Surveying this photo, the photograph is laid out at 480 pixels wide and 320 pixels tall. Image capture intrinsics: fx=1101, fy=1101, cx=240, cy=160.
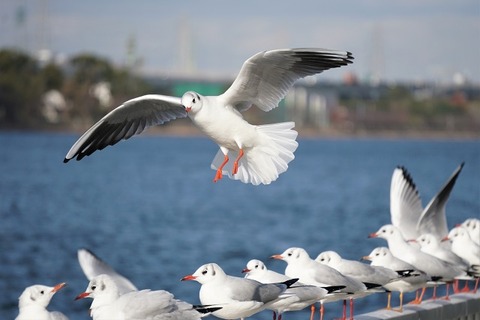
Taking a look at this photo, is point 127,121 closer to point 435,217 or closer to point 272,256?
point 272,256

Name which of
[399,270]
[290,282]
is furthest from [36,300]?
[399,270]

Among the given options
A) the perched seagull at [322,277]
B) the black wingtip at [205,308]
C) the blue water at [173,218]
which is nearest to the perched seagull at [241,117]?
the perched seagull at [322,277]

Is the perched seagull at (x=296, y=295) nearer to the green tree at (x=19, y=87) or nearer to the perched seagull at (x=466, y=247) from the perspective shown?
the perched seagull at (x=466, y=247)

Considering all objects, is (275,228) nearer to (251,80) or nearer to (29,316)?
(251,80)

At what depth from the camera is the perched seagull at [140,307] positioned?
5.38 meters

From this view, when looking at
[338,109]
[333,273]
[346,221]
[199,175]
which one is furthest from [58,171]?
[333,273]

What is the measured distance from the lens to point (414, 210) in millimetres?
10320

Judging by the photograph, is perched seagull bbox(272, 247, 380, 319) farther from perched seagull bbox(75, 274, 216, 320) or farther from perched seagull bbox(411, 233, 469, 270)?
perched seagull bbox(411, 233, 469, 270)

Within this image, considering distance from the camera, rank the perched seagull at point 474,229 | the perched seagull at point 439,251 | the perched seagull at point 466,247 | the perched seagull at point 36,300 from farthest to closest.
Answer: the perched seagull at point 474,229
the perched seagull at point 466,247
the perched seagull at point 439,251
the perched seagull at point 36,300

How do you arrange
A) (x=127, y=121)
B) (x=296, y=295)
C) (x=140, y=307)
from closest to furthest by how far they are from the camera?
(x=140, y=307)
(x=296, y=295)
(x=127, y=121)

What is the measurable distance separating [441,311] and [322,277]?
80 cm

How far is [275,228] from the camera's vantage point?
33.3 metres

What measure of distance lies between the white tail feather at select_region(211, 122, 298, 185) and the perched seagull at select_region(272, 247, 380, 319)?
1.81 metres

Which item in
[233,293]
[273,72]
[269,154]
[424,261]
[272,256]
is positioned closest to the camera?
[233,293]
